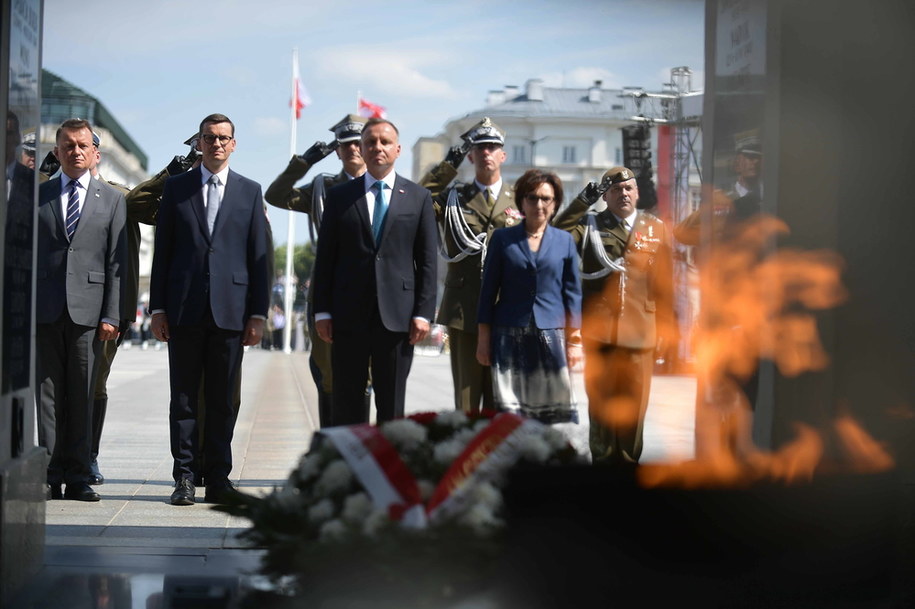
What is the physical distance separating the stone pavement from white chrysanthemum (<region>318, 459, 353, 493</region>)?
43cm

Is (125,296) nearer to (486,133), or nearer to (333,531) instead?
(486,133)

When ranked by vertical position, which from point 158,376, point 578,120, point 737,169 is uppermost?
point 578,120

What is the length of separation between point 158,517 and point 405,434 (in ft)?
8.29

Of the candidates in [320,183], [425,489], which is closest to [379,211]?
[320,183]

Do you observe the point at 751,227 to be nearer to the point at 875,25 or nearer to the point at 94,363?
the point at 875,25

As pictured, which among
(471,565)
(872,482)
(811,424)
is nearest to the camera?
(471,565)

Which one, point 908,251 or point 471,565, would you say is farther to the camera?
point 908,251

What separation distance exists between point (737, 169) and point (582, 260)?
91.8 inches

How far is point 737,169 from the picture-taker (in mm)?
5609

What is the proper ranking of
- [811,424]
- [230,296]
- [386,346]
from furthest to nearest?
[230,296] < [386,346] < [811,424]

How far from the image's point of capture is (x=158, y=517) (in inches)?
252

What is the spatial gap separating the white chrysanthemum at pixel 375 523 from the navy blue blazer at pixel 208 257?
324cm

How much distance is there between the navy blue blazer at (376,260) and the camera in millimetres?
6547

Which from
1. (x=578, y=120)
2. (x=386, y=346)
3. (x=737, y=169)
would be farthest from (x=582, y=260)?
(x=578, y=120)
